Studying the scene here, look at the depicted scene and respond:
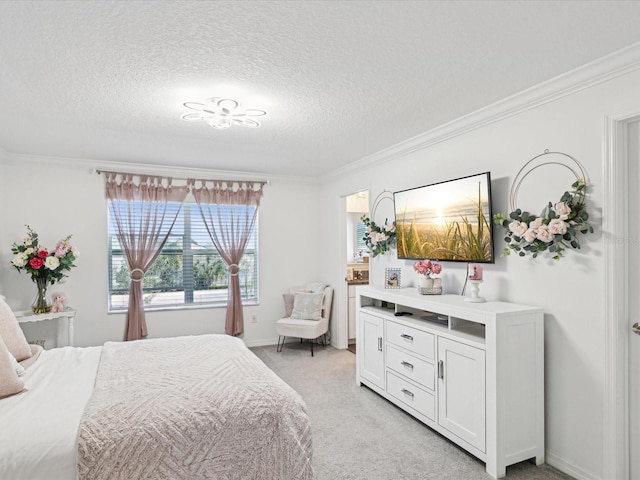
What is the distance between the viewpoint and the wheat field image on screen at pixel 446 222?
118 inches

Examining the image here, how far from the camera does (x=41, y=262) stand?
155 inches

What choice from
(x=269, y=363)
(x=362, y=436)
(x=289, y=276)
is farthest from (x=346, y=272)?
(x=362, y=436)

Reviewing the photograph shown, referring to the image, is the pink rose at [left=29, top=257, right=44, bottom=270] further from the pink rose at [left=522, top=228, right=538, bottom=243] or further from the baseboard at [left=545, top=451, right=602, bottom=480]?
the baseboard at [left=545, top=451, right=602, bottom=480]

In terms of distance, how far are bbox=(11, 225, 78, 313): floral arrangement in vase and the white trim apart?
15.2ft

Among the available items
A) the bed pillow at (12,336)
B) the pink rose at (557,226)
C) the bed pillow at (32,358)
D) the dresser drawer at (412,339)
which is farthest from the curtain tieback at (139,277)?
the pink rose at (557,226)

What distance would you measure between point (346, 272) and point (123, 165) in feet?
10.4

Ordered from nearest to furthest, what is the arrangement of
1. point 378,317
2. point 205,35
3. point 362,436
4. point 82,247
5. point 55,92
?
point 205,35, point 55,92, point 362,436, point 378,317, point 82,247

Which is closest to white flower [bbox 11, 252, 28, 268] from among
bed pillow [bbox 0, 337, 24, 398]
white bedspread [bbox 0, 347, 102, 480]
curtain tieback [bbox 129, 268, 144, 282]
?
curtain tieback [bbox 129, 268, 144, 282]

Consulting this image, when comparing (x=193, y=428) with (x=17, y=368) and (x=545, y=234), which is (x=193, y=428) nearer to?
(x=17, y=368)

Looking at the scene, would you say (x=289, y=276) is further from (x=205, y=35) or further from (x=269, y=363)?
(x=205, y=35)

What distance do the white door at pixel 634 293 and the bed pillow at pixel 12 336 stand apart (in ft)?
12.1

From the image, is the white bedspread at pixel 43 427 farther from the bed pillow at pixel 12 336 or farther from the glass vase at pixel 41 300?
the glass vase at pixel 41 300

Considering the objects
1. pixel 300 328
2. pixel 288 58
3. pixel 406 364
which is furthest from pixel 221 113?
pixel 300 328

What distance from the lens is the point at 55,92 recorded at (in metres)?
2.61
